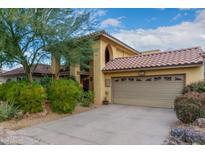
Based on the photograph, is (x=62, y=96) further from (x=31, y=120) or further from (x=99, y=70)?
(x=99, y=70)

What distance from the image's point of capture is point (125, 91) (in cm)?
1399

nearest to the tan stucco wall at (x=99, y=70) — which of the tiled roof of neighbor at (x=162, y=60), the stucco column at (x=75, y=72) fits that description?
the tiled roof of neighbor at (x=162, y=60)

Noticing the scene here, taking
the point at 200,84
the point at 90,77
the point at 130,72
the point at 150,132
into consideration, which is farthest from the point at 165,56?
the point at 150,132

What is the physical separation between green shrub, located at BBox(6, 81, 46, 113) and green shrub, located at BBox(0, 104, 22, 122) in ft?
0.82

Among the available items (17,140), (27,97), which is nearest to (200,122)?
(17,140)

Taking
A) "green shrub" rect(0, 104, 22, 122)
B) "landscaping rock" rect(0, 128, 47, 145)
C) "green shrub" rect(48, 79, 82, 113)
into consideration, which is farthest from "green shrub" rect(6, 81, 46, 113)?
"landscaping rock" rect(0, 128, 47, 145)

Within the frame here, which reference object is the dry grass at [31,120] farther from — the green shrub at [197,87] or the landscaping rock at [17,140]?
the green shrub at [197,87]

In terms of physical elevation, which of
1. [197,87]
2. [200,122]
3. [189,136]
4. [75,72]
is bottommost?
[189,136]

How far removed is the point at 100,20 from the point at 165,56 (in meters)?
5.65

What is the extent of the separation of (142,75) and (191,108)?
615 cm

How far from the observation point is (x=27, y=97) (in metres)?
9.11

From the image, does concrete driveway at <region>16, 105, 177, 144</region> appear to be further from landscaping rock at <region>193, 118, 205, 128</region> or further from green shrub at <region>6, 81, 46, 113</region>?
green shrub at <region>6, 81, 46, 113</region>

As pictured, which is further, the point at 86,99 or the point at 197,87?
the point at 86,99
